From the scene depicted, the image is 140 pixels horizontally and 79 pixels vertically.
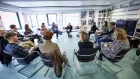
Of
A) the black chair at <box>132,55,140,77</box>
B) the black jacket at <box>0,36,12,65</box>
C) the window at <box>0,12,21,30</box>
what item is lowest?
the black chair at <box>132,55,140,77</box>

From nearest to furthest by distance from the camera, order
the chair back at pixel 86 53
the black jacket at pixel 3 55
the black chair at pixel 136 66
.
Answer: the chair back at pixel 86 53, the black chair at pixel 136 66, the black jacket at pixel 3 55

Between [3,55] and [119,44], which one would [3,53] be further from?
[119,44]

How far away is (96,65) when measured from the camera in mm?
2547

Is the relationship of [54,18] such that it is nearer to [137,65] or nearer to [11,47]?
[11,47]

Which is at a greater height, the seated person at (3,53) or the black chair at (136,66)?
the seated person at (3,53)

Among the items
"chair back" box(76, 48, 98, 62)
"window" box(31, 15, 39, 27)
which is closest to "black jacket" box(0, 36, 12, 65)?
"chair back" box(76, 48, 98, 62)

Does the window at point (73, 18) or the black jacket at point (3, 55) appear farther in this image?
the window at point (73, 18)

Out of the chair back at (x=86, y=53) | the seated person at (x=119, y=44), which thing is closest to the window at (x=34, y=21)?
the chair back at (x=86, y=53)

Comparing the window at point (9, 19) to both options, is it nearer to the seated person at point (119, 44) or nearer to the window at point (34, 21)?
the window at point (34, 21)

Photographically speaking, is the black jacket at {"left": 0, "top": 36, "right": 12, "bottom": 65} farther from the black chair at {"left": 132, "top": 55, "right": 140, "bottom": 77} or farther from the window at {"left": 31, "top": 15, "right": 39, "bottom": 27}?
the window at {"left": 31, "top": 15, "right": 39, "bottom": 27}

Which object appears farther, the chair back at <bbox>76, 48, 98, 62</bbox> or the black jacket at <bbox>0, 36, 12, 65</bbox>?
the black jacket at <bbox>0, 36, 12, 65</bbox>

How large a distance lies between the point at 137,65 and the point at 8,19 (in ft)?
20.1

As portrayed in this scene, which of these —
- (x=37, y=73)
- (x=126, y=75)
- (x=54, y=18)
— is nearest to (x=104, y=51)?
(x=126, y=75)

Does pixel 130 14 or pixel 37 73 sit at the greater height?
pixel 130 14
